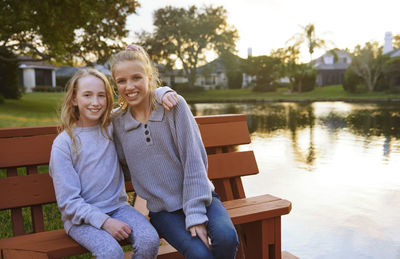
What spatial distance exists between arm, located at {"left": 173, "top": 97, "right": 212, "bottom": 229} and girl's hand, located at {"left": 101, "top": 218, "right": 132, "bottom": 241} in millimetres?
337

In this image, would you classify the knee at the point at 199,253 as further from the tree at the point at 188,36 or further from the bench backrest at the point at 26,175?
the tree at the point at 188,36

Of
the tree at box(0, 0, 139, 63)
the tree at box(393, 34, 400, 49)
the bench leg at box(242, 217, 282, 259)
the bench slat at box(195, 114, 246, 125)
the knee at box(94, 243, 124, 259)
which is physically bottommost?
the bench leg at box(242, 217, 282, 259)

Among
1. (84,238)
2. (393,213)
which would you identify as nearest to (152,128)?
(84,238)

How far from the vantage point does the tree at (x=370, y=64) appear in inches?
1490

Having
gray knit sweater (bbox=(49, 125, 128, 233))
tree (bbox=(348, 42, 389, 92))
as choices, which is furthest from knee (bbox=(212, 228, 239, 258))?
tree (bbox=(348, 42, 389, 92))

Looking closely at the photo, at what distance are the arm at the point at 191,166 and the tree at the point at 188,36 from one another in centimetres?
4745

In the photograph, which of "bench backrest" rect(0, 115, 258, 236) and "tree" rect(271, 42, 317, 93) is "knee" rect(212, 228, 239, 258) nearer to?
"bench backrest" rect(0, 115, 258, 236)

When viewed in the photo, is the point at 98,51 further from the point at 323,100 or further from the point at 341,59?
the point at 341,59

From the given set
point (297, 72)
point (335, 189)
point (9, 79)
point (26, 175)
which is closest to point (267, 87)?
point (297, 72)

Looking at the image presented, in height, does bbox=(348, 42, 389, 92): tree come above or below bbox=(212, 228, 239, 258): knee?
above

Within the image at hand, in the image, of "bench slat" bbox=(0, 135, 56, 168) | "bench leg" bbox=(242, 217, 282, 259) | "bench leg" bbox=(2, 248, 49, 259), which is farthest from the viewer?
"bench leg" bbox=(242, 217, 282, 259)

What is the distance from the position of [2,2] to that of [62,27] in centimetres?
168

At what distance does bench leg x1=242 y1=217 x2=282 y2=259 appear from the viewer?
8.86ft

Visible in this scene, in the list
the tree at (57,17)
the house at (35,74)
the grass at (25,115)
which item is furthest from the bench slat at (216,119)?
the house at (35,74)
